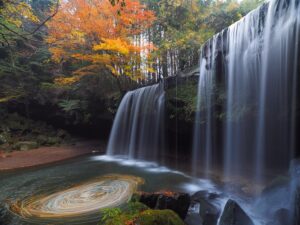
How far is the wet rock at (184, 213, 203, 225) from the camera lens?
438 centimetres

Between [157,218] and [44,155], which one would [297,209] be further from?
[44,155]

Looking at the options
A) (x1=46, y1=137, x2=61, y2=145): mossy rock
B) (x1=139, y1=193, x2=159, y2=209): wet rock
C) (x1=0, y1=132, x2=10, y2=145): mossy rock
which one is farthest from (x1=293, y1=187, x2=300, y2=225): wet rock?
(x1=0, y1=132, x2=10, y2=145): mossy rock

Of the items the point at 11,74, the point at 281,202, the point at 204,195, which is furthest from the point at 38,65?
the point at 281,202

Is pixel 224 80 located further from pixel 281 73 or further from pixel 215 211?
pixel 215 211

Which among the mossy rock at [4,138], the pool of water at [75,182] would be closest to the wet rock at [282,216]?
the pool of water at [75,182]

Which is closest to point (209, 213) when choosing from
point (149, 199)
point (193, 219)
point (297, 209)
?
point (193, 219)

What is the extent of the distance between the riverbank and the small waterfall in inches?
82.2

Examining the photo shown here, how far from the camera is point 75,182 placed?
7840 millimetres

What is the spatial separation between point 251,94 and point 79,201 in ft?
20.1

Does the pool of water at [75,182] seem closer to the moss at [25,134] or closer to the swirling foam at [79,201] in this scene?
the swirling foam at [79,201]

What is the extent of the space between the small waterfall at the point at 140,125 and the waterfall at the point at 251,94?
9.12 ft

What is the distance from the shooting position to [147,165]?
35.6 feet

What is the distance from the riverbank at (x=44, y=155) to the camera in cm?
1175

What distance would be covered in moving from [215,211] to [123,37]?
11165 millimetres
